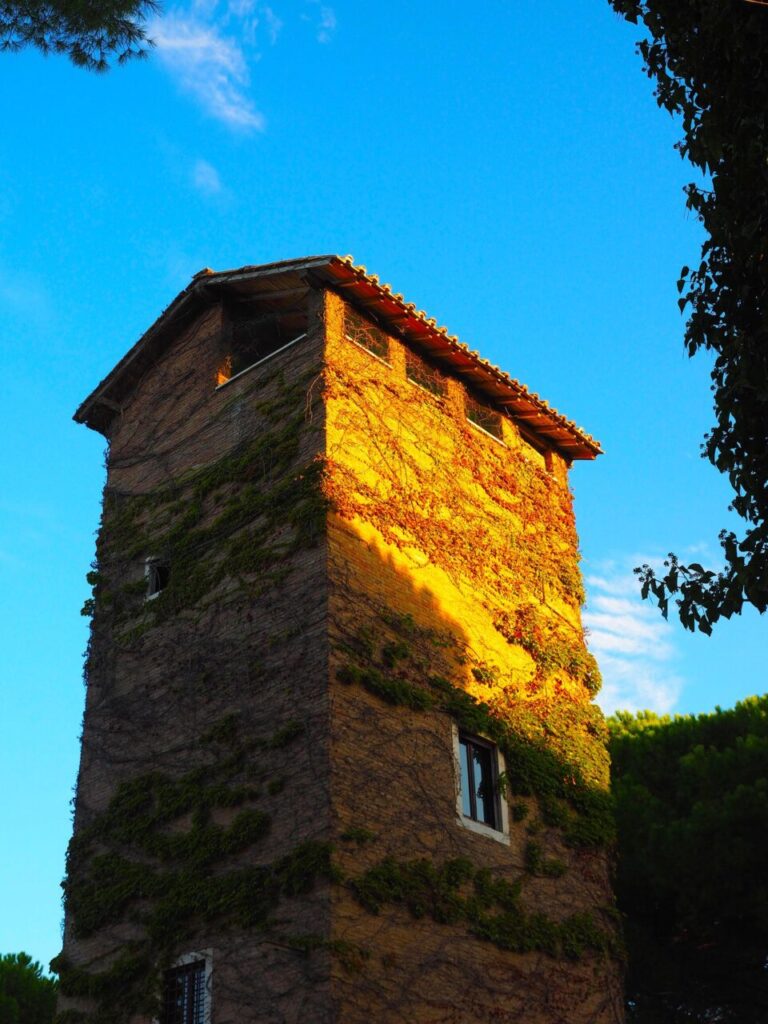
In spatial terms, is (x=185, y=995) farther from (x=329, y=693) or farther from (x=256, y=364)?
(x=256, y=364)

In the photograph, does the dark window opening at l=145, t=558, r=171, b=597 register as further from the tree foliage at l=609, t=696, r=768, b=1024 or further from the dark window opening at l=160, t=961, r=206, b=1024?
the tree foliage at l=609, t=696, r=768, b=1024

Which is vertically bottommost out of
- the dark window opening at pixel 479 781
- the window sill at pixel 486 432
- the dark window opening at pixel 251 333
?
the dark window opening at pixel 479 781

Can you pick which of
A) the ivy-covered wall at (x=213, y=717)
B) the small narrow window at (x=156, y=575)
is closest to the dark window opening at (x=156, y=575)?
the small narrow window at (x=156, y=575)

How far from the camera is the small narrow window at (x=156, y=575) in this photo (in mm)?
16547

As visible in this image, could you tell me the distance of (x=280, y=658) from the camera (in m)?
14.1

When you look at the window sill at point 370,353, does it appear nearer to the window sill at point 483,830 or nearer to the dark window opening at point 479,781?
the dark window opening at point 479,781

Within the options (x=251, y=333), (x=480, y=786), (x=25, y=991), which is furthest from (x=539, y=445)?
(x=25, y=991)

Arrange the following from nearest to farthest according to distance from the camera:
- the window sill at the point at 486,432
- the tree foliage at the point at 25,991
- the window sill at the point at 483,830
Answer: the window sill at the point at 483,830
the window sill at the point at 486,432
the tree foliage at the point at 25,991

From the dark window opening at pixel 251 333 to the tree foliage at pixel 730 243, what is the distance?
8.49 metres

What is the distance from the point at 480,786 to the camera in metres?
14.9

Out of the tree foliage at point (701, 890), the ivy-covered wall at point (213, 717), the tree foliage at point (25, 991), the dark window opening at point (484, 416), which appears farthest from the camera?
the tree foliage at point (25, 991)

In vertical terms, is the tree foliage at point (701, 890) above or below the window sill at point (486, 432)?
below

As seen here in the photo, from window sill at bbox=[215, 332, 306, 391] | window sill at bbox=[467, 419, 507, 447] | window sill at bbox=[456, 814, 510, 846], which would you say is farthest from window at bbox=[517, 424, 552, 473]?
window sill at bbox=[456, 814, 510, 846]

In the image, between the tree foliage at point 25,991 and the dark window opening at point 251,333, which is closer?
the dark window opening at point 251,333
